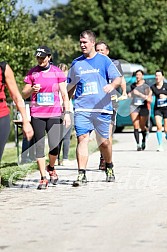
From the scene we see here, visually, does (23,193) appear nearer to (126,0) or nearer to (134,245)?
(134,245)

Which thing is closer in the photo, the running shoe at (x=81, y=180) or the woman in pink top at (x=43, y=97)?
the woman in pink top at (x=43, y=97)

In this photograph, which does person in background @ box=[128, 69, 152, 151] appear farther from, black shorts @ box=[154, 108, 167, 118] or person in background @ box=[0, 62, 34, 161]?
person in background @ box=[0, 62, 34, 161]

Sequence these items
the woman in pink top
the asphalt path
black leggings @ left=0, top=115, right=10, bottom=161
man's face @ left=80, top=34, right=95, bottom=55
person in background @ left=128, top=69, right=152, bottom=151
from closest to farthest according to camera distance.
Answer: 1. the asphalt path
2. black leggings @ left=0, top=115, right=10, bottom=161
3. the woman in pink top
4. man's face @ left=80, top=34, right=95, bottom=55
5. person in background @ left=128, top=69, right=152, bottom=151

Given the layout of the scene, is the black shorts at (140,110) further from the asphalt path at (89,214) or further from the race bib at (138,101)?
the asphalt path at (89,214)

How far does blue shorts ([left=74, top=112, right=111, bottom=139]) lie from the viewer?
11.8 meters

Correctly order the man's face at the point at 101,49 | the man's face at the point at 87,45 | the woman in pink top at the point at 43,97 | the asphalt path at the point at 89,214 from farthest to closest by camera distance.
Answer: the man's face at the point at 101,49, the man's face at the point at 87,45, the woman in pink top at the point at 43,97, the asphalt path at the point at 89,214

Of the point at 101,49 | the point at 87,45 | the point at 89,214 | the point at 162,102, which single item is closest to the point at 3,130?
the point at 89,214

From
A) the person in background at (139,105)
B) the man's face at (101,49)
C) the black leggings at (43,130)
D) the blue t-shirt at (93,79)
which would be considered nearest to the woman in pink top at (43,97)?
the black leggings at (43,130)

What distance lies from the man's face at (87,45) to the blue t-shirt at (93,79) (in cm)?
13

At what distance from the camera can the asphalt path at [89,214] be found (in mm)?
7113

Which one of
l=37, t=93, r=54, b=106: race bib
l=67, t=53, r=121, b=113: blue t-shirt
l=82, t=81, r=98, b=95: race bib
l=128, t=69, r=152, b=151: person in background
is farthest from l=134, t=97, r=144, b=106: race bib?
l=37, t=93, r=54, b=106: race bib

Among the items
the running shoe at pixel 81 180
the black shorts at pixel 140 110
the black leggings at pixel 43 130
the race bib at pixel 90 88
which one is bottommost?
the black shorts at pixel 140 110

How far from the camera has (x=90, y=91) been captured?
1169cm

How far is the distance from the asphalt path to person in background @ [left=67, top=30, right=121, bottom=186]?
0.67 m
